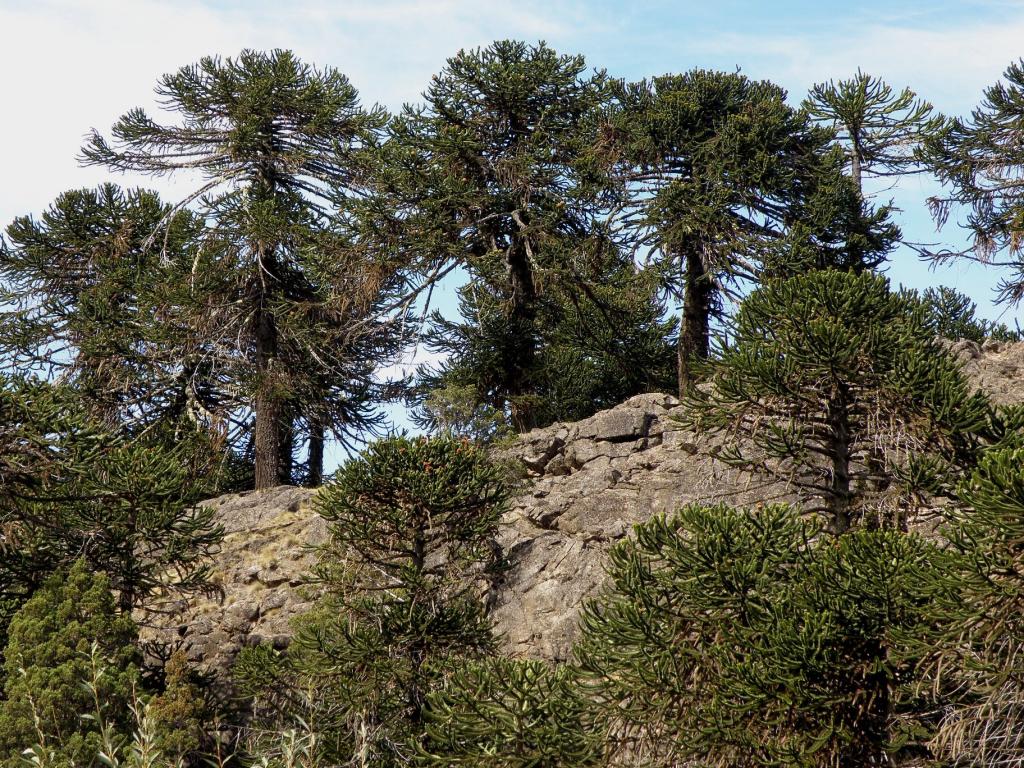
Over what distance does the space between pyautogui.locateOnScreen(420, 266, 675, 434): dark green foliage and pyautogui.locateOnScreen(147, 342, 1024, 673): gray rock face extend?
10.2 feet

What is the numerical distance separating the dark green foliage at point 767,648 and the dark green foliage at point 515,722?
0.38 m

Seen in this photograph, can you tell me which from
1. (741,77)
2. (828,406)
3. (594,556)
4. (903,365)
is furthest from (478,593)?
(741,77)

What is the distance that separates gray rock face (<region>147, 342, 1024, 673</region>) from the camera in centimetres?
1565

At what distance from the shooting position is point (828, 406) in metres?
12.4

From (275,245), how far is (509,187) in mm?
5461

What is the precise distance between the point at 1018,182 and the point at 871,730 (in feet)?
59.8

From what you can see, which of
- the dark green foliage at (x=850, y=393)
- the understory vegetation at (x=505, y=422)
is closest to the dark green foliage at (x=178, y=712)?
the understory vegetation at (x=505, y=422)

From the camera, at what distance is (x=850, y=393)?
12719mm

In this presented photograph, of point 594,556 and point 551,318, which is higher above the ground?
point 551,318

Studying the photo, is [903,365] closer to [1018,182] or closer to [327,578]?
[327,578]

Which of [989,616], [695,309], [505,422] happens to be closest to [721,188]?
[695,309]

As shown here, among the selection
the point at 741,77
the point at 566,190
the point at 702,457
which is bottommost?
the point at 702,457

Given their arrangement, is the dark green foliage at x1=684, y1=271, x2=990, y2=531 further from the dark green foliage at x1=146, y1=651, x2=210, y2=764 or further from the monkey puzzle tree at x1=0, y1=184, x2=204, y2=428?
the monkey puzzle tree at x1=0, y1=184, x2=204, y2=428

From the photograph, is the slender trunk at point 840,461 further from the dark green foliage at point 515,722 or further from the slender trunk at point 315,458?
the slender trunk at point 315,458
